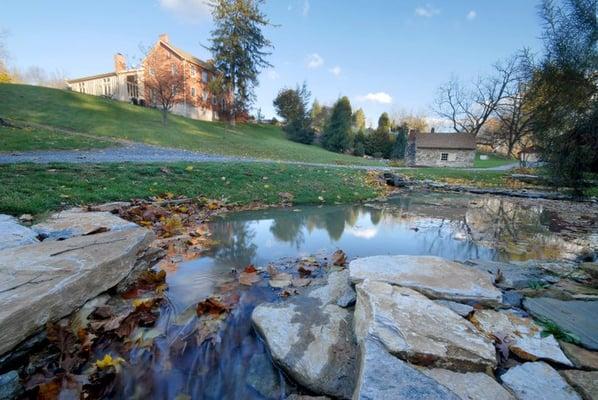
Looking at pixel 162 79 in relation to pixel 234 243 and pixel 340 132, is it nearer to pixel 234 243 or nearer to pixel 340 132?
pixel 340 132

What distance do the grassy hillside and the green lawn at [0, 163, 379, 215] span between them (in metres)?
9.55

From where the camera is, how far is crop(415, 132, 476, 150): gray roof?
3341 cm

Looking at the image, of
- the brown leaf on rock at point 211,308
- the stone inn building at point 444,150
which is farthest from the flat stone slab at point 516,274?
the stone inn building at point 444,150

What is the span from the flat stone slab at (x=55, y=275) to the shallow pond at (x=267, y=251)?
22.0 inches

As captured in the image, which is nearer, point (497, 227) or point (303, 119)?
point (497, 227)

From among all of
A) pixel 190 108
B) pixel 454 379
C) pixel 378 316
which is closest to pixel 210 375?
pixel 378 316

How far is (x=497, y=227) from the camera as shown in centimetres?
655

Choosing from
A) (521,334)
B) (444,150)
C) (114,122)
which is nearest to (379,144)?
(444,150)

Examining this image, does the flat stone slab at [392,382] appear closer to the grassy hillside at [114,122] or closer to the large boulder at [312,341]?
the large boulder at [312,341]

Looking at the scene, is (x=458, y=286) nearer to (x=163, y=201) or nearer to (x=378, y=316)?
(x=378, y=316)

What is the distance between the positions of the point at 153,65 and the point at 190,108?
9.44 metres

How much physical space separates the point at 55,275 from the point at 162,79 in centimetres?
2864

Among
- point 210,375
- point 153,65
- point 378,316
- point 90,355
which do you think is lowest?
point 210,375

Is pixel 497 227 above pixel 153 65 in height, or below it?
below
